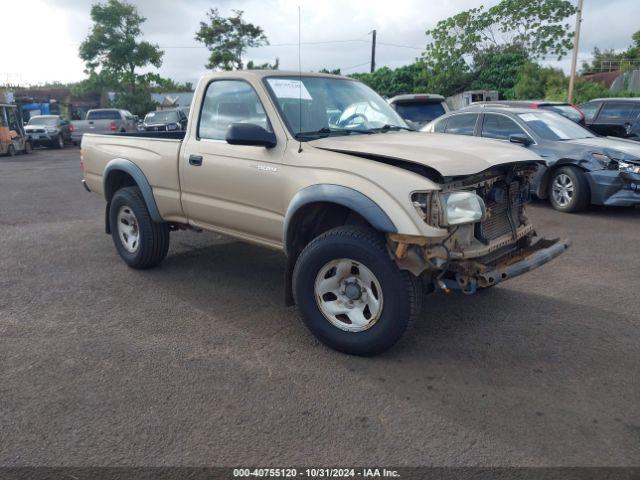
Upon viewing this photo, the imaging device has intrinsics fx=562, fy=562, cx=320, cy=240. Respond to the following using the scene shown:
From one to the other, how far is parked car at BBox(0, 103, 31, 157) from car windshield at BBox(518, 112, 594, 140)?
18.5 m

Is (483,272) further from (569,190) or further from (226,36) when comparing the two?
(226,36)

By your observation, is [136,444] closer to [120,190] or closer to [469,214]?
[469,214]

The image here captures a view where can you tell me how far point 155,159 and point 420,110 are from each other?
8387 mm

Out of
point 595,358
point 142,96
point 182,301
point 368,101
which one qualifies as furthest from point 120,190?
point 142,96

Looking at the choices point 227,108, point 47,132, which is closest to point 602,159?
point 227,108

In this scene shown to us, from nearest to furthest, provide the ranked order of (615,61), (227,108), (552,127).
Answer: (227,108), (552,127), (615,61)

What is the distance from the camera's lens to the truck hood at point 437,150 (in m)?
3.66

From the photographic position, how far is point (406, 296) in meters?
3.57

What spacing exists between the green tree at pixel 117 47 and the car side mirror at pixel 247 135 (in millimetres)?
39207

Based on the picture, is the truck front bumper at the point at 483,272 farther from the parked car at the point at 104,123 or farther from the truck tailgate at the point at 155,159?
the parked car at the point at 104,123

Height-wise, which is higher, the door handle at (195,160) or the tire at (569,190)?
the door handle at (195,160)

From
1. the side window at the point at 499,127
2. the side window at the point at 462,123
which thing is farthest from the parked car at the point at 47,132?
the side window at the point at 499,127

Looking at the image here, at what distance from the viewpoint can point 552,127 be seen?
9.05 metres

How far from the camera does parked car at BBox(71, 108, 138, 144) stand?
24.5m
